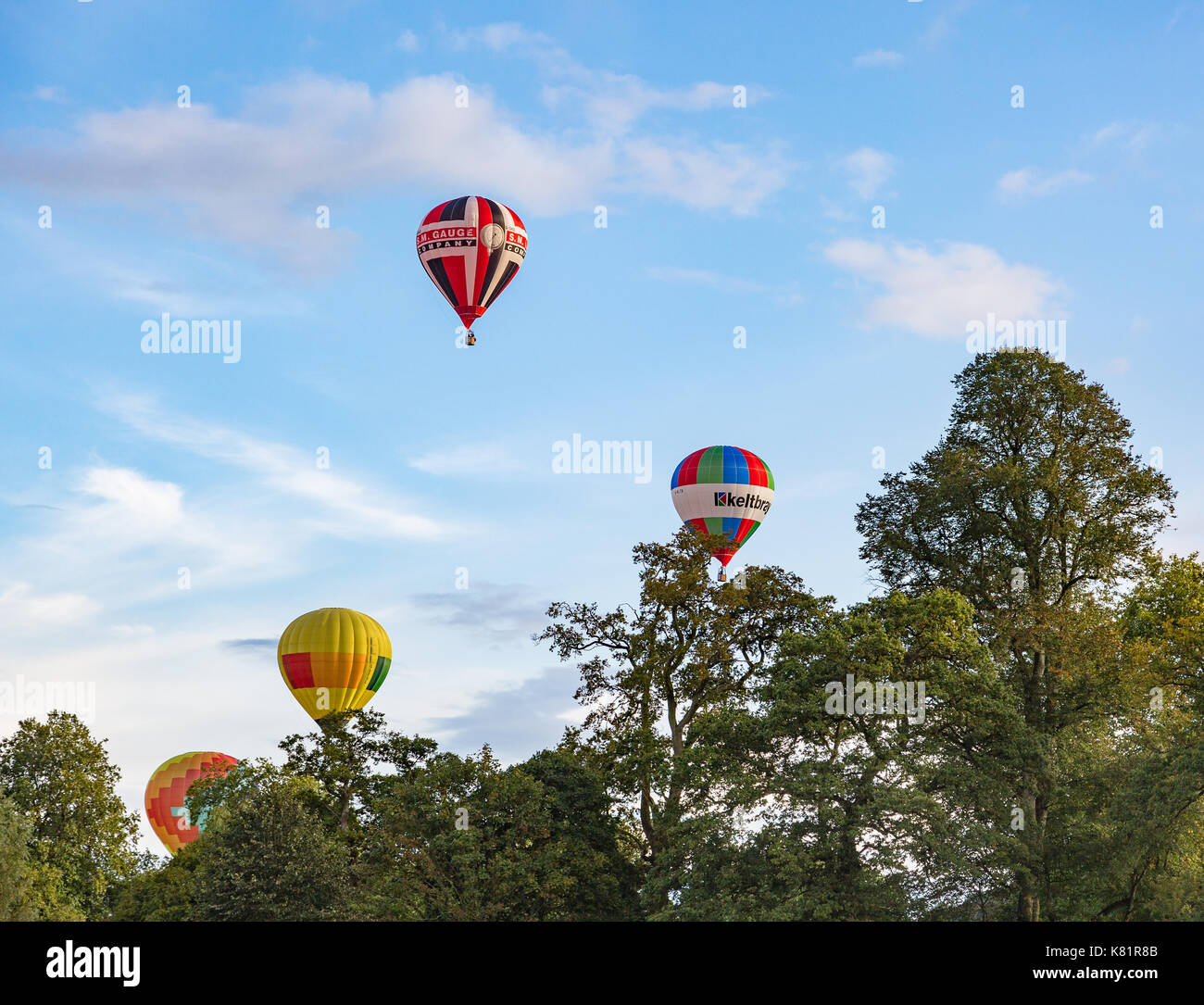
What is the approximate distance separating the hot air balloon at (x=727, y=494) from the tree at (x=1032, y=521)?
12780 millimetres

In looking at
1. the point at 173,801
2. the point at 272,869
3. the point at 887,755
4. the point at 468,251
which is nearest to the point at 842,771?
the point at 887,755

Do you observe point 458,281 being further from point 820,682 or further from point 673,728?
point 820,682

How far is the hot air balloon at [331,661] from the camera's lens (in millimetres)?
67875

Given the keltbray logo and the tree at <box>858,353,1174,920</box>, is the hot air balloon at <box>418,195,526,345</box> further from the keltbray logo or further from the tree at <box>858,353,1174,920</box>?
the tree at <box>858,353,1174,920</box>

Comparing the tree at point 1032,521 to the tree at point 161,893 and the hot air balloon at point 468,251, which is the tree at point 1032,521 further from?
the tree at point 161,893

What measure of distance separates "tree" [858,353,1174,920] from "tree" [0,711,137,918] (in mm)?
33946

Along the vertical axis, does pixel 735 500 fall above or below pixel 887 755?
above

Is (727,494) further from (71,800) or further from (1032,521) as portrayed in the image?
(71,800)

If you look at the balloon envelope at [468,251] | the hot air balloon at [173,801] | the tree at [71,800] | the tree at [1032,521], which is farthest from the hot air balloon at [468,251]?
the hot air balloon at [173,801]

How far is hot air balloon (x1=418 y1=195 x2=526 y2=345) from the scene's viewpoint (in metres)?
53.4

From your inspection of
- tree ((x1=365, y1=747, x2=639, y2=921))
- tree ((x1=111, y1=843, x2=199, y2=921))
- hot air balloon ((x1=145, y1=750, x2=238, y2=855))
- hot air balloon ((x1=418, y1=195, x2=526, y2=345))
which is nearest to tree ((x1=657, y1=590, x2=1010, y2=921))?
tree ((x1=365, y1=747, x2=639, y2=921))

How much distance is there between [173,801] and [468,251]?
138ft

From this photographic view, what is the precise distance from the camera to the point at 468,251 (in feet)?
175
